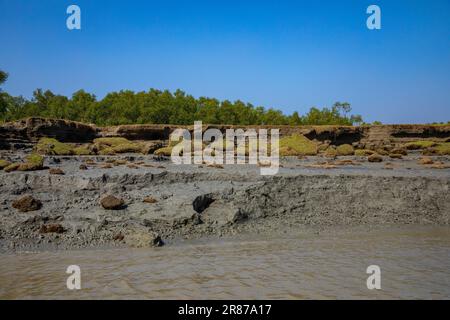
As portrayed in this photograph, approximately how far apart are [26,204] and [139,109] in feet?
185

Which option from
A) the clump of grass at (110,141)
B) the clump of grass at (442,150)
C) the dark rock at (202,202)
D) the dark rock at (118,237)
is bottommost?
the dark rock at (118,237)

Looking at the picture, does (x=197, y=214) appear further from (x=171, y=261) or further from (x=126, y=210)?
(x=171, y=261)

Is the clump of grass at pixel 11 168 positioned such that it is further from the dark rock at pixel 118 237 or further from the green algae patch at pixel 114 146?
the green algae patch at pixel 114 146

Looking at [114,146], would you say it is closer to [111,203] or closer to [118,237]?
[111,203]

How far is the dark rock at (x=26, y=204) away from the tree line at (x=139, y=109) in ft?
173

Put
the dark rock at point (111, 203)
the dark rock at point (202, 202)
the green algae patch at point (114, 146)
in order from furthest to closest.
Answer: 1. the green algae patch at point (114, 146)
2. the dark rock at point (202, 202)
3. the dark rock at point (111, 203)

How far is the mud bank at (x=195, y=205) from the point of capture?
1119cm

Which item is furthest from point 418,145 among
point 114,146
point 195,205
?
point 195,205

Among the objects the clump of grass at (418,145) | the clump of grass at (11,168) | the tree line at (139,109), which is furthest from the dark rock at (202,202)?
the tree line at (139,109)

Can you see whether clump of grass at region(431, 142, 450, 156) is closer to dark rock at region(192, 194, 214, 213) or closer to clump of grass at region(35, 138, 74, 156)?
dark rock at region(192, 194, 214, 213)

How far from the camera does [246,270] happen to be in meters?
8.45

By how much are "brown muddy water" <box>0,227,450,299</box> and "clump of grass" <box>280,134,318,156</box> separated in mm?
18819

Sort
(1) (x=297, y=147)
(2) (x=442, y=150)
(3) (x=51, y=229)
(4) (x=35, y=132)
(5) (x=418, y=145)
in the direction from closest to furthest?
1. (3) (x=51, y=229)
2. (4) (x=35, y=132)
3. (1) (x=297, y=147)
4. (2) (x=442, y=150)
5. (5) (x=418, y=145)

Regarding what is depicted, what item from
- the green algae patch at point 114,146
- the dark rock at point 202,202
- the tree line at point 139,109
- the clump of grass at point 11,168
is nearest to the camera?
the dark rock at point 202,202
